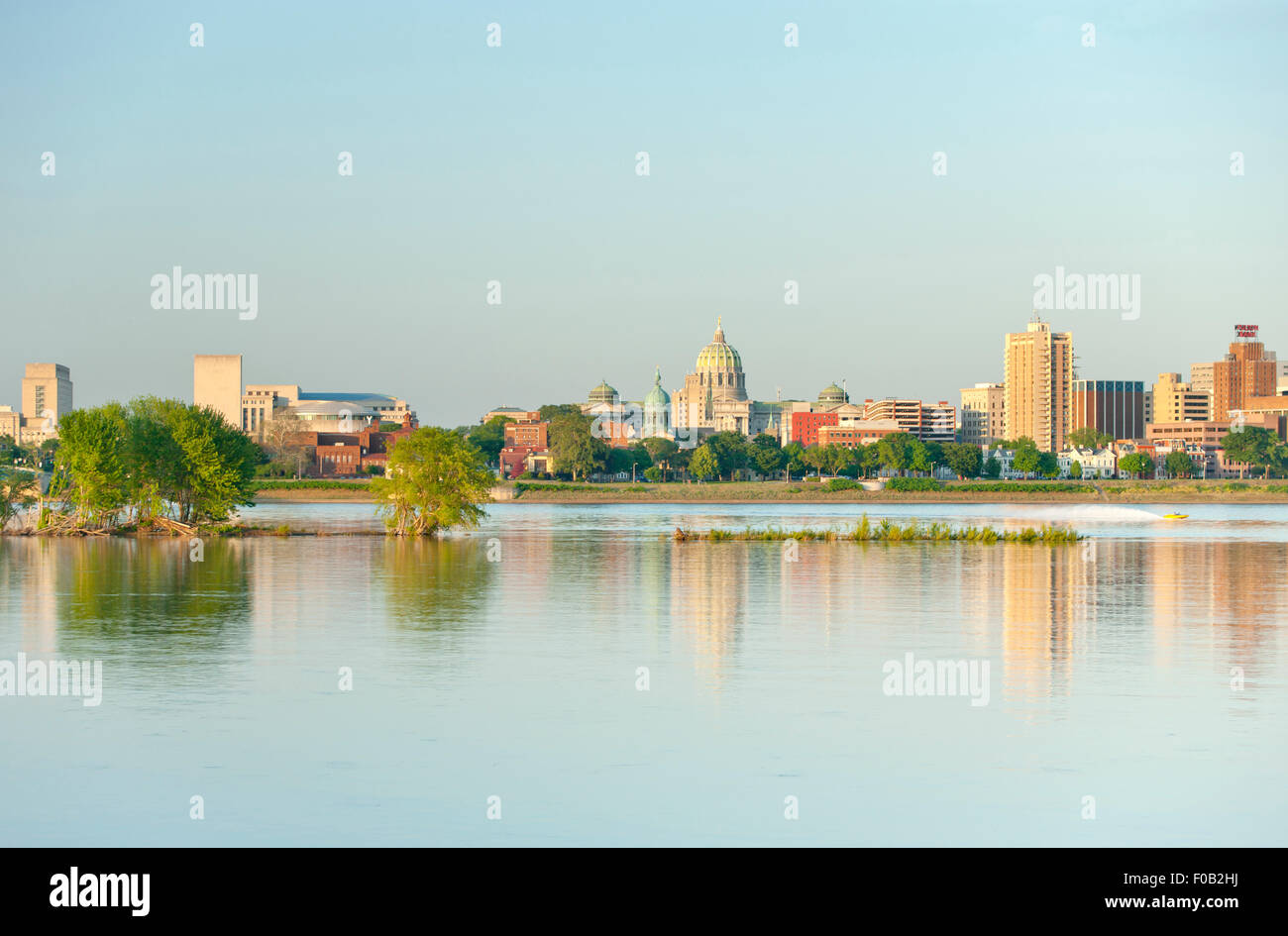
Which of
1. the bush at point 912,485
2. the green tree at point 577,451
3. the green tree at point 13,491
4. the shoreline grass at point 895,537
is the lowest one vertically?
the shoreline grass at point 895,537

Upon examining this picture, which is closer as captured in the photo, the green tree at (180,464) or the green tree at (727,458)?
the green tree at (180,464)

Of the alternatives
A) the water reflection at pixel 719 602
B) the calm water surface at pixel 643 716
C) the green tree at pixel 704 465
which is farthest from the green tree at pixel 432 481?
the green tree at pixel 704 465

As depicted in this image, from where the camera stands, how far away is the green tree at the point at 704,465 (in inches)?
7505

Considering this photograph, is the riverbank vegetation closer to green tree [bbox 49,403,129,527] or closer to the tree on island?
green tree [bbox 49,403,129,527]

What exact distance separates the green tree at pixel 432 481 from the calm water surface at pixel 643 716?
1040 inches

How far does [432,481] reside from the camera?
216 ft

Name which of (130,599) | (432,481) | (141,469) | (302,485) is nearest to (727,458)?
(302,485)

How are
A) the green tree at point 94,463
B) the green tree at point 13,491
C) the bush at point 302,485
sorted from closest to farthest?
1. the green tree at point 94,463
2. the green tree at point 13,491
3. the bush at point 302,485

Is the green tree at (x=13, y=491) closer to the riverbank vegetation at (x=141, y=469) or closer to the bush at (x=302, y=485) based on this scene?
the riverbank vegetation at (x=141, y=469)

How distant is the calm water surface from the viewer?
14.1m

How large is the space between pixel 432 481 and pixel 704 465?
126598 mm

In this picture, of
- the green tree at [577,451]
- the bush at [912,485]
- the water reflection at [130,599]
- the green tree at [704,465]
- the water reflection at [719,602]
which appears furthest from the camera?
the green tree at [704,465]

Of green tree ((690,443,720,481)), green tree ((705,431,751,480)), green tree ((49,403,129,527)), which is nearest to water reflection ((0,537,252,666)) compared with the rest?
green tree ((49,403,129,527))

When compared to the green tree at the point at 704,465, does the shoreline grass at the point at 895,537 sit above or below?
below
